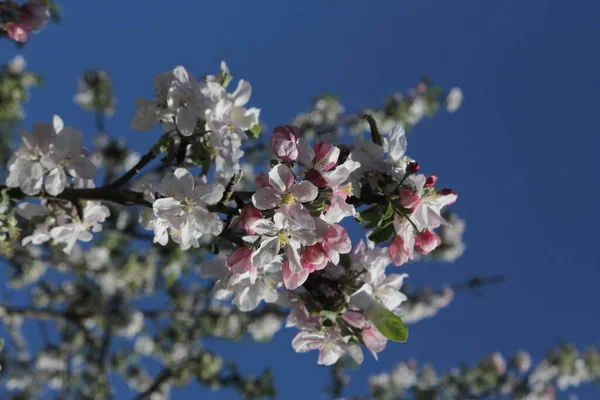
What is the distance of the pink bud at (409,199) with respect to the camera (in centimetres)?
182

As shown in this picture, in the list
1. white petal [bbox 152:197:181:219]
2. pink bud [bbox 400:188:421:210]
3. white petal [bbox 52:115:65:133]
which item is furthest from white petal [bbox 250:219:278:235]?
white petal [bbox 52:115:65:133]

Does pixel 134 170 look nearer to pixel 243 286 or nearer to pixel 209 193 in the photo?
pixel 209 193

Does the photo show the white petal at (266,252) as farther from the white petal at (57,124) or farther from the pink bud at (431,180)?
the white petal at (57,124)

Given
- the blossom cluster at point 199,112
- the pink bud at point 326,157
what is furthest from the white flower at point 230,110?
the pink bud at point 326,157

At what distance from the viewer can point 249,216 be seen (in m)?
1.70

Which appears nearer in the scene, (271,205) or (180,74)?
(271,205)

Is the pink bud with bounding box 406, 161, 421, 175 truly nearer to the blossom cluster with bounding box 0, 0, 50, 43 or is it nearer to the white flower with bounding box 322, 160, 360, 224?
the white flower with bounding box 322, 160, 360, 224

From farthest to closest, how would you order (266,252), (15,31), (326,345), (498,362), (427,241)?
(498,362) < (15,31) < (326,345) < (427,241) < (266,252)

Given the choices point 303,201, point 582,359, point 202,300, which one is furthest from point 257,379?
point 582,359

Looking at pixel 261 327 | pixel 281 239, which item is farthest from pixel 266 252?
pixel 261 327

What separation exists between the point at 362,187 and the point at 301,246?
0.35m

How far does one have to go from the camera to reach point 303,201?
166cm

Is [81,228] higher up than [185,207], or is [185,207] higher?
[81,228]

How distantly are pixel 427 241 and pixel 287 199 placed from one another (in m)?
0.63
